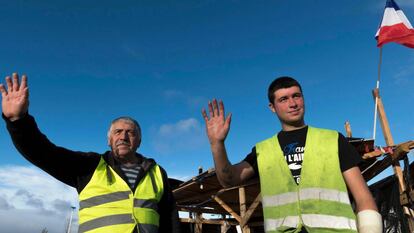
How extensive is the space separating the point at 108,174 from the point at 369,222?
6.86 ft

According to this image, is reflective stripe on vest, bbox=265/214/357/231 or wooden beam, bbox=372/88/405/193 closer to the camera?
reflective stripe on vest, bbox=265/214/357/231

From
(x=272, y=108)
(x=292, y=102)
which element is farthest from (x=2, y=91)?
(x=292, y=102)

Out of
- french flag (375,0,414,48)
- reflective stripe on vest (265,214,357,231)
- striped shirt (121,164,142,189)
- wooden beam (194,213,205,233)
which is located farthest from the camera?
wooden beam (194,213,205,233)

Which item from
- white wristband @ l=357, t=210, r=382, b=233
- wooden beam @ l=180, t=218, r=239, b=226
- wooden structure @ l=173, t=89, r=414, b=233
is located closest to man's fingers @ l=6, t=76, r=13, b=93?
white wristband @ l=357, t=210, r=382, b=233

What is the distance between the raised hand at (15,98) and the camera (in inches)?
101

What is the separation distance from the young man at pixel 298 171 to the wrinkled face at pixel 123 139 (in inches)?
37.8

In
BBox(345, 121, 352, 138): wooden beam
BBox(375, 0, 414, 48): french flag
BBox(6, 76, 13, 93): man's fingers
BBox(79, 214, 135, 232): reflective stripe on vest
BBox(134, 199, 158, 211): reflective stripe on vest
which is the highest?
BBox(375, 0, 414, 48): french flag

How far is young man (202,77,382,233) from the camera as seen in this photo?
227 cm

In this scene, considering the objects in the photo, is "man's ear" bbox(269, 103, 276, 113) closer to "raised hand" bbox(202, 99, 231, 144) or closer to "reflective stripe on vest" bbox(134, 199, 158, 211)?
"raised hand" bbox(202, 99, 231, 144)

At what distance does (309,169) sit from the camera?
2418mm

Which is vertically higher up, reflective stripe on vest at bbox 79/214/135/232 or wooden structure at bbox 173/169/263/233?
wooden structure at bbox 173/169/263/233

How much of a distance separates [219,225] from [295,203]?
12.8m

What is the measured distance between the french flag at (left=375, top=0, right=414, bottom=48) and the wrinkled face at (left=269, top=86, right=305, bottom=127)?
742 cm

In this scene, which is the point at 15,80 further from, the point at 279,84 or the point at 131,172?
the point at 279,84
